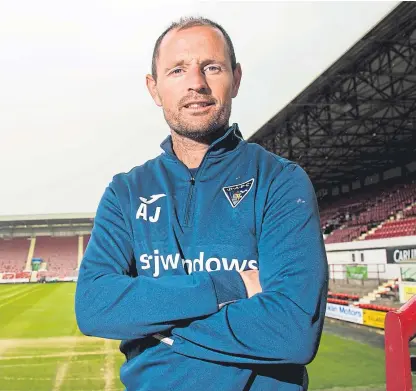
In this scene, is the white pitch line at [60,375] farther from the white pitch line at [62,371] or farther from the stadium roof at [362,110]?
the stadium roof at [362,110]

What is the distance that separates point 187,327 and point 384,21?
13445 mm

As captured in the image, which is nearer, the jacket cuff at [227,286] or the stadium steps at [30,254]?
the jacket cuff at [227,286]

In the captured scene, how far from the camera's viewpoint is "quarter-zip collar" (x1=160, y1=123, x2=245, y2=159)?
1.69 metres

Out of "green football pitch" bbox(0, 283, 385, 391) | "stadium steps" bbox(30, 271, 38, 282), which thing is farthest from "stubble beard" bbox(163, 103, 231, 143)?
"stadium steps" bbox(30, 271, 38, 282)

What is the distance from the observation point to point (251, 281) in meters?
1.53

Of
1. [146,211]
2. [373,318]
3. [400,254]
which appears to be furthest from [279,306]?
[400,254]

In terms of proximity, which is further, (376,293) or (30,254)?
(30,254)

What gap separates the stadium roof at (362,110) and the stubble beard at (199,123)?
12203 mm

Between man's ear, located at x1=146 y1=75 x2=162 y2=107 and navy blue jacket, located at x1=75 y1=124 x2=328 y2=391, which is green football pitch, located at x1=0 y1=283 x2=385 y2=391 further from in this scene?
man's ear, located at x1=146 y1=75 x2=162 y2=107

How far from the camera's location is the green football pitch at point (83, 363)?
28.5 feet

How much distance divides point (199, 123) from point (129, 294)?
0.63 meters

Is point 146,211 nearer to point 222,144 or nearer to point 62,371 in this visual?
point 222,144

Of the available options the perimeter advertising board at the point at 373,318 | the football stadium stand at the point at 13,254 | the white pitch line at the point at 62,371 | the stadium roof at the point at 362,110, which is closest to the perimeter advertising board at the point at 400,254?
the perimeter advertising board at the point at 373,318

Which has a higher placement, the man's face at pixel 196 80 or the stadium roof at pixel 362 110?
the stadium roof at pixel 362 110
